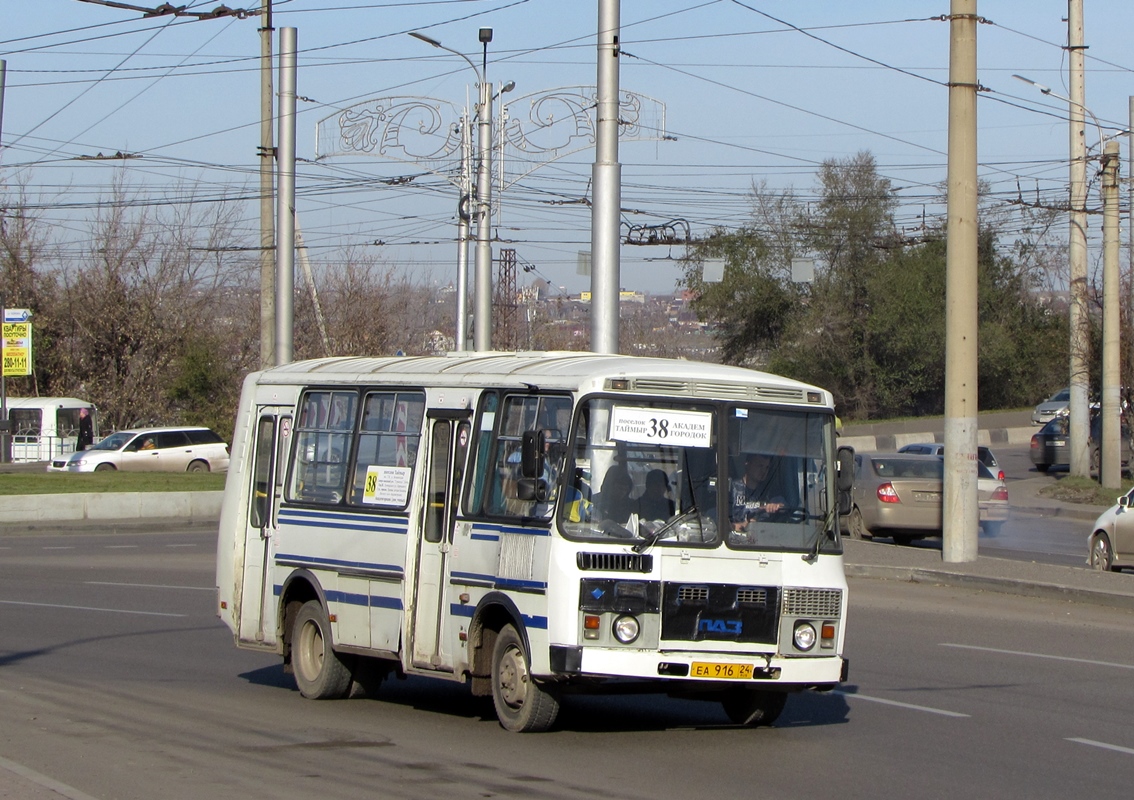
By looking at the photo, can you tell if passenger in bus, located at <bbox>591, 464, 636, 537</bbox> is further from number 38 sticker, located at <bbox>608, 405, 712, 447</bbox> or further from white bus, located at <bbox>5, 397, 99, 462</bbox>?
white bus, located at <bbox>5, 397, 99, 462</bbox>

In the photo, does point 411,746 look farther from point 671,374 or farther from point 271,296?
point 271,296

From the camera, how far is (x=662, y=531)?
344 inches

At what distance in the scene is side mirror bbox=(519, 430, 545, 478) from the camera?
856cm

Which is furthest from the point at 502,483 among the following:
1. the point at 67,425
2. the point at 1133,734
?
the point at 67,425

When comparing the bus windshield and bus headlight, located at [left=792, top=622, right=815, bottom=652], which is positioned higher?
the bus windshield

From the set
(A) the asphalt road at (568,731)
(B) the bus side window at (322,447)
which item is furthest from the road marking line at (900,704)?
(B) the bus side window at (322,447)

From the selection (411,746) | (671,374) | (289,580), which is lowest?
(411,746)

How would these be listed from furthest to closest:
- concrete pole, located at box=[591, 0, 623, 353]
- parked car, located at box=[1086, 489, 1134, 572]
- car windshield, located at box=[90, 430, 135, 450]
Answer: car windshield, located at box=[90, 430, 135, 450] < parked car, located at box=[1086, 489, 1134, 572] < concrete pole, located at box=[591, 0, 623, 353]

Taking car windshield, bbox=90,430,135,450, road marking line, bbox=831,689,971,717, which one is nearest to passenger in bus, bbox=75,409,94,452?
car windshield, bbox=90,430,135,450

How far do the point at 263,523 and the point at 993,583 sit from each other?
1036 centimetres

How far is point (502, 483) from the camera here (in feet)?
30.9

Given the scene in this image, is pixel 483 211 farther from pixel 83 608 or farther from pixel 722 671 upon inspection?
pixel 722 671

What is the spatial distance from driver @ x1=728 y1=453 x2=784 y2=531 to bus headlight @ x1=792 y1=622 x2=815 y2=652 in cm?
71

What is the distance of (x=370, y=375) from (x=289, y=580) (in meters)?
1.69
